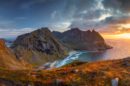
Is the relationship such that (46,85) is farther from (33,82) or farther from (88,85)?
(88,85)

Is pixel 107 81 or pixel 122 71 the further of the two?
pixel 122 71

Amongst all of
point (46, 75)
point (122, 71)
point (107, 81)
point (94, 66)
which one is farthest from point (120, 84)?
point (46, 75)

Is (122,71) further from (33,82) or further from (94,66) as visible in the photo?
(33,82)

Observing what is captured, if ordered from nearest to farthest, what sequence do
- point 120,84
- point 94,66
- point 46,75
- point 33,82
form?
1. point 120,84
2. point 33,82
3. point 46,75
4. point 94,66

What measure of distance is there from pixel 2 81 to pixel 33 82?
482cm

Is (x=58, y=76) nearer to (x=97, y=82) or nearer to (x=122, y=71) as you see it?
(x=97, y=82)

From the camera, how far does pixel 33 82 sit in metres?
34.2

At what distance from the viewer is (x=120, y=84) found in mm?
31547

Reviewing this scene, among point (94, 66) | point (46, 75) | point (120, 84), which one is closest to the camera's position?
point (120, 84)

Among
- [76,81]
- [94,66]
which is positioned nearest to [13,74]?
[76,81]

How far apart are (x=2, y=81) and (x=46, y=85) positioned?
6789 millimetres

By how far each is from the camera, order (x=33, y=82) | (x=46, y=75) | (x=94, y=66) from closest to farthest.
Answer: (x=33, y=82) < (x=46, y=75) < (x=94, y=66)

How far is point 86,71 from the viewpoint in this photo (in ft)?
118

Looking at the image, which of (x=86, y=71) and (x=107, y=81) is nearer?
(x=107, y=81)
